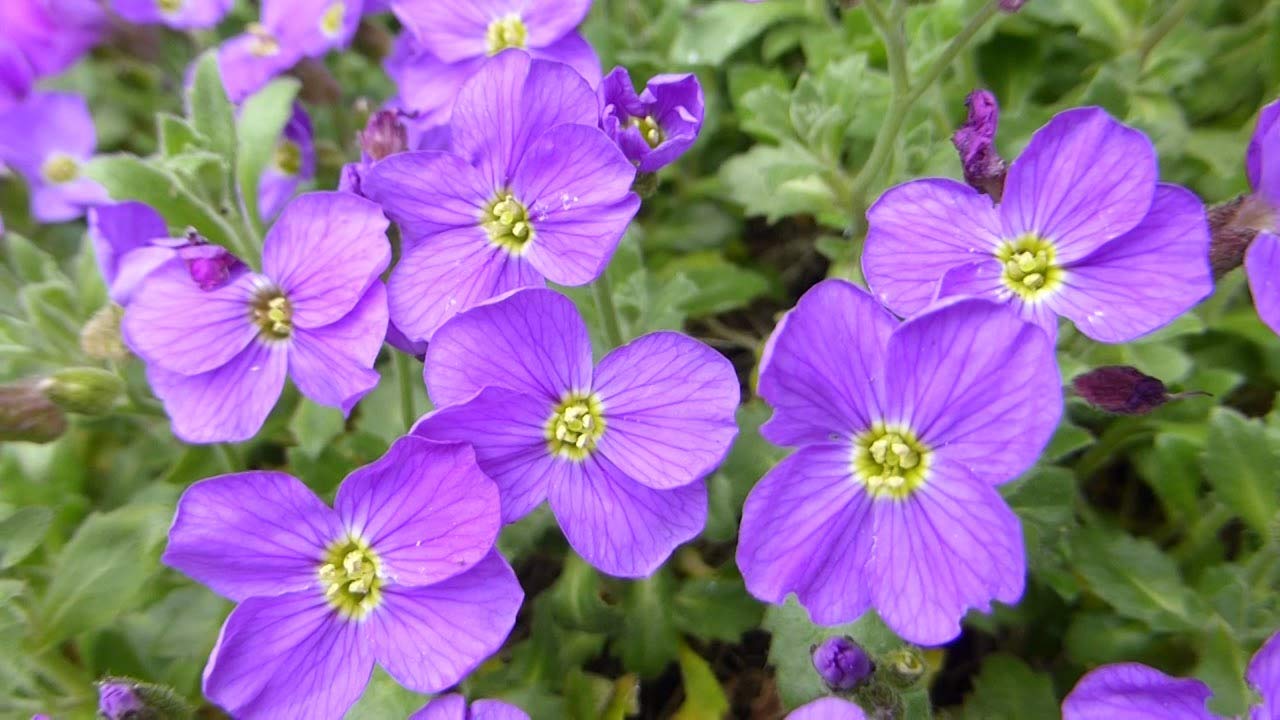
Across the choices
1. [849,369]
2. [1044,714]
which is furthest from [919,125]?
[1044,714]

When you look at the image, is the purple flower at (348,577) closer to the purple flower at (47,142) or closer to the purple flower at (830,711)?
the purple flower at (830,711)

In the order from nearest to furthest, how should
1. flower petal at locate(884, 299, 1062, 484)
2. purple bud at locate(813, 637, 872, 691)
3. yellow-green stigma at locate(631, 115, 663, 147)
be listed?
flower petal at locate(884, 299, 1062, 484) → purple bud at locate(813, 637, 872, 691) → yellow-green stigma at locate(631, 115, 663, 147)

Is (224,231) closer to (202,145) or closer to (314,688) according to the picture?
(202,145)

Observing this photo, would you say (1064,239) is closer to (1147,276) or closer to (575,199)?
(1147,276)

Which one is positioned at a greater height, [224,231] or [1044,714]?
[224,231]

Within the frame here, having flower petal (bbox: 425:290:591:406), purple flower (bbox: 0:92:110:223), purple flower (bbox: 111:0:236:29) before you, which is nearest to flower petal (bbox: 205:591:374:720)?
flower petal (bbox: 425:290:591:406)

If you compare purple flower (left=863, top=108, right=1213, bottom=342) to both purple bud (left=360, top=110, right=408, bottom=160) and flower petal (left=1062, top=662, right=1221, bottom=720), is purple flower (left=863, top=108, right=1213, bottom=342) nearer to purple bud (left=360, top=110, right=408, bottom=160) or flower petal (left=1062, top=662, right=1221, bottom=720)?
flower petal (left=1062, top=662, right=1221, bottom=720)
